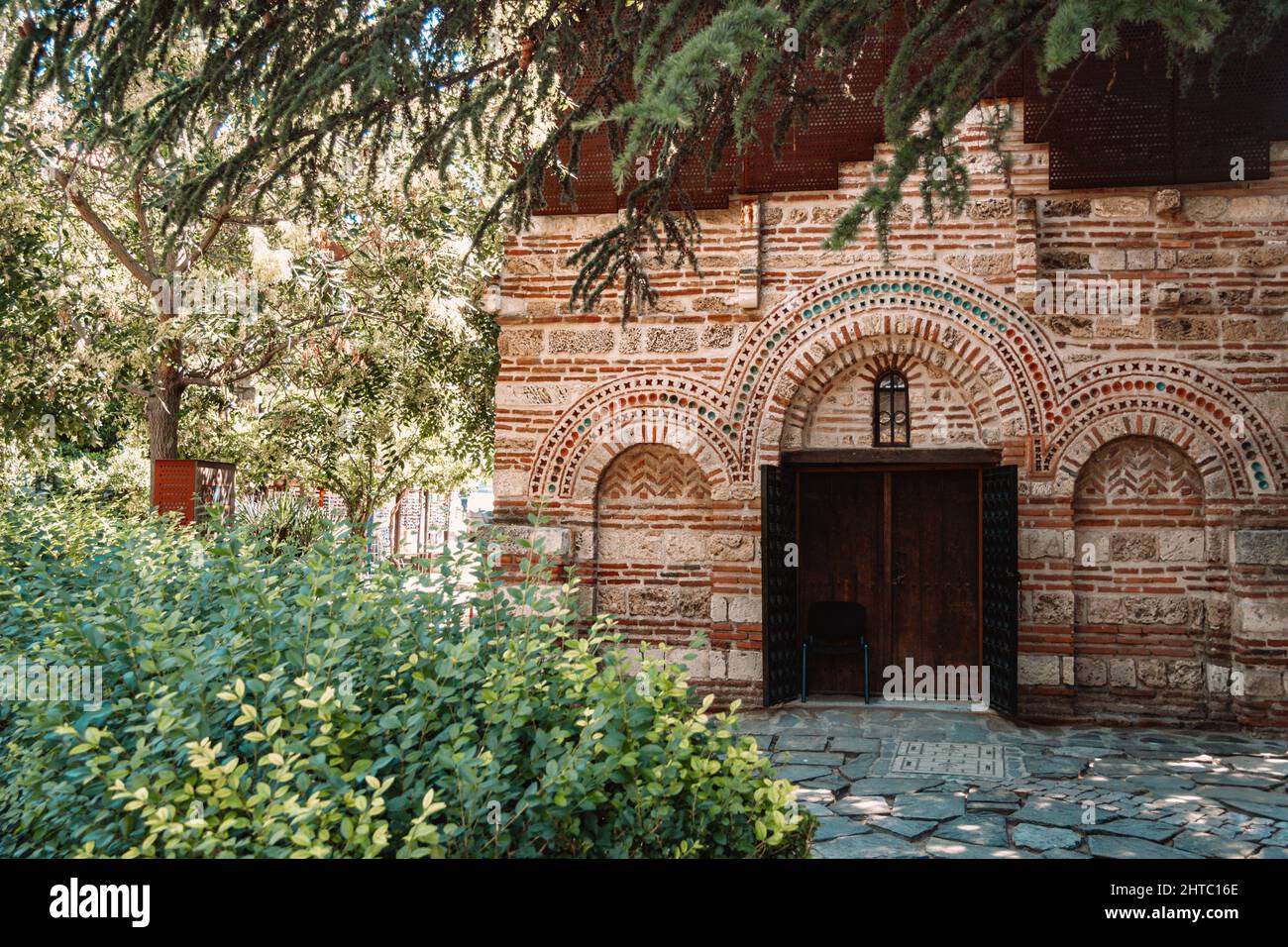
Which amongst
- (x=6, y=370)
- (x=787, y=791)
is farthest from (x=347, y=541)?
(x=6, y=370)

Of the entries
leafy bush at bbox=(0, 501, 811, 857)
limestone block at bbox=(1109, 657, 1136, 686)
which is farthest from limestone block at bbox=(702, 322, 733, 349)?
A: leafy bush at bbox=(0, 501, 811, 857)

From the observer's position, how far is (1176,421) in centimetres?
861

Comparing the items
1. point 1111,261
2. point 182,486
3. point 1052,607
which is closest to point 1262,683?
point 1052,607

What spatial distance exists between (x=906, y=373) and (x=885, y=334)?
481mm

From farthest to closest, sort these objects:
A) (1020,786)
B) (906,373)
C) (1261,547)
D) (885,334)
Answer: (906,373), (885,334), (1261,547), (1020,786)

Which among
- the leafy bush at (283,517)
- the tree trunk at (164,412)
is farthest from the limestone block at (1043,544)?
the tree trunk at (164,412)

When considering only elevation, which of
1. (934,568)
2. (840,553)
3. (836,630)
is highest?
(840,553)

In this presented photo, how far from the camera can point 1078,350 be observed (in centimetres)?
875

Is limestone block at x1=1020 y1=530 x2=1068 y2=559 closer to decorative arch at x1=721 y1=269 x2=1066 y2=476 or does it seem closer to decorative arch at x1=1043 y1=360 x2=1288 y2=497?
decorative arch at x1=1043 y1=360 x2=1288 y2=497

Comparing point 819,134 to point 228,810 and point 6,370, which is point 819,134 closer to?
point 228,810

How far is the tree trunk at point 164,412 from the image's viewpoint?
12.3 meters

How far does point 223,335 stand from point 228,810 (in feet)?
33.4

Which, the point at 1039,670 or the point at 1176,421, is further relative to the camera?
the point at 1039,670

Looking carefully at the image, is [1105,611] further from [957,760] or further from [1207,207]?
[1207,207]
